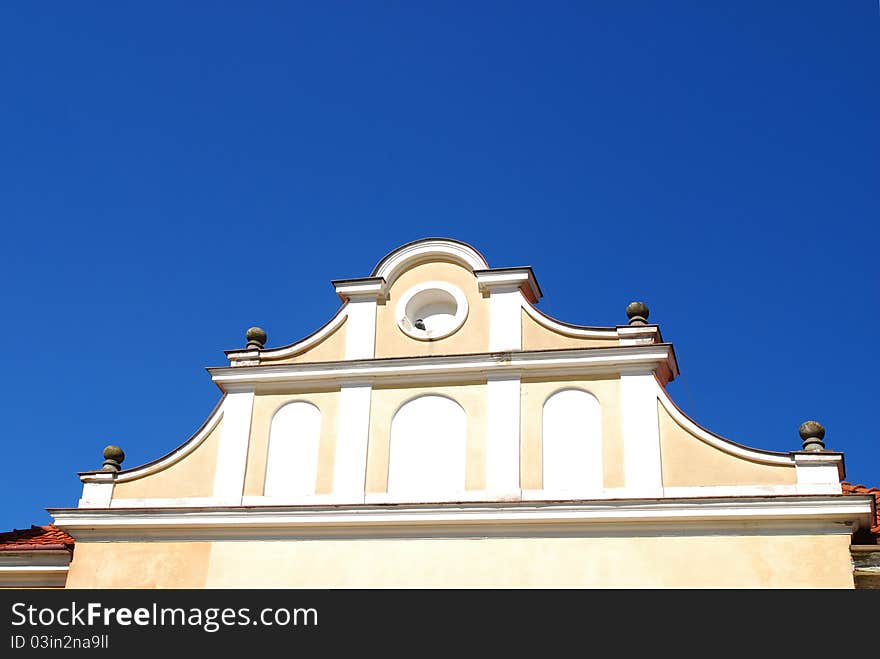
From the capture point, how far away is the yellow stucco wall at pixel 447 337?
15.3 m

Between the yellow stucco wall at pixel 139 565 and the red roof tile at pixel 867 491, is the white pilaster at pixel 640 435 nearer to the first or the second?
the red roof tile at pixel 867 491

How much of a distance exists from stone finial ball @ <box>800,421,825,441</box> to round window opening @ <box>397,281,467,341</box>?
15.3 feet

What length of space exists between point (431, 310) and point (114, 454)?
15.9 feet

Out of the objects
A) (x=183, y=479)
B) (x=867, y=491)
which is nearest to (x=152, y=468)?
(x=183, y=479)

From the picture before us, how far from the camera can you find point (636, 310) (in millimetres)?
14844

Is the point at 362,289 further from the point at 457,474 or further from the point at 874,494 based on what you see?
the point at 874,494

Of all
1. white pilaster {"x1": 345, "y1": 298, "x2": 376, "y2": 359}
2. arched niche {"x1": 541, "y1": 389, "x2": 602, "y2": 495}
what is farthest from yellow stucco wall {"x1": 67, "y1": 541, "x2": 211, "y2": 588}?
arched niche {"x1": 541, "y1": 389, "x2": 602, "y2": 495}

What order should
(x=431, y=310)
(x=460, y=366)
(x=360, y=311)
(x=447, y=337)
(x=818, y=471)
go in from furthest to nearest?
(x=431, y=310)
(x=360, y=311)
(x=447, y=337)
(x=460, y=366)
(x=818, y=471)

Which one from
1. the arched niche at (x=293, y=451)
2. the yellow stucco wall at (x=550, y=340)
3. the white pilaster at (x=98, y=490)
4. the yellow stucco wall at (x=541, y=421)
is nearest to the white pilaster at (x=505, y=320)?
the yellow stucco wall at (x=550, y=340)

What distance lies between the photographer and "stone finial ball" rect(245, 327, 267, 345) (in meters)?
16.0

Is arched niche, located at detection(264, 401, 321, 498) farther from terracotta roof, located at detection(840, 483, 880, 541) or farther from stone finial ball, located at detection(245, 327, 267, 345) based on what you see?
terracotta roof, located at detection(840, 483, 880, 541)

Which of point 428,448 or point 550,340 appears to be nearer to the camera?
point 428,448

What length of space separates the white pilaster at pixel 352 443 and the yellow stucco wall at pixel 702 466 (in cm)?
384
